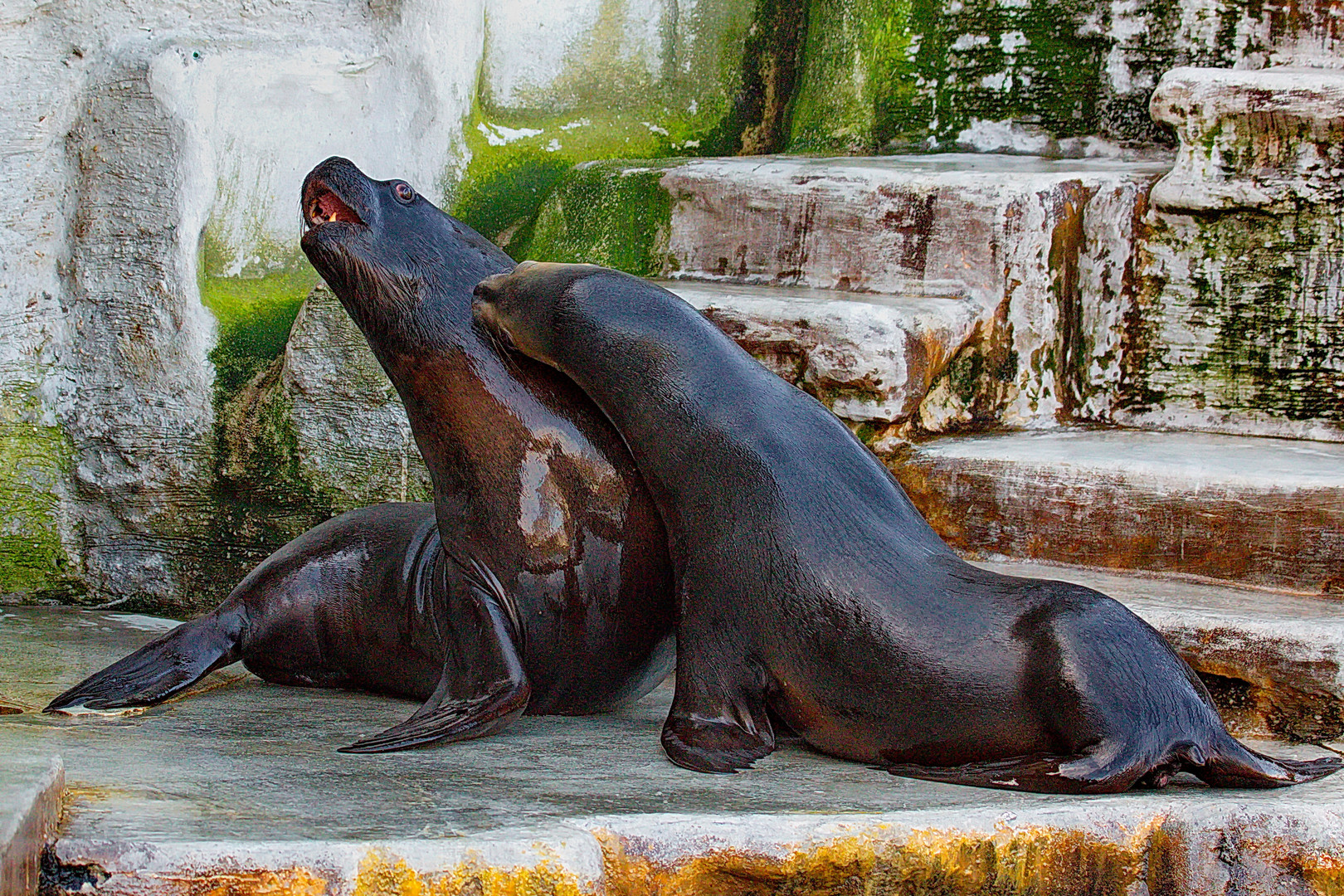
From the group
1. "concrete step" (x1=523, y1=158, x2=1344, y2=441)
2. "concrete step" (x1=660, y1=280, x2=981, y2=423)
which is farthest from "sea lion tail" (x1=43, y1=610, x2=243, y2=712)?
"concrete step" (x1=523, y1=158, x2=1344, y2=441)

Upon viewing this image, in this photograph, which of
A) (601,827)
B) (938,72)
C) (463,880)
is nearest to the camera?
(463,880)

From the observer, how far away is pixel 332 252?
336 centimetres

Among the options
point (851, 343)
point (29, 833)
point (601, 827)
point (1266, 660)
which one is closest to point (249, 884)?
point (29, 833)

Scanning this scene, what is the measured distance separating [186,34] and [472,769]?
335 cm

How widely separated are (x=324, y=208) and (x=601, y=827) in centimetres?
178

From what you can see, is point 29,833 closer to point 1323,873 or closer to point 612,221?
point 1323,873

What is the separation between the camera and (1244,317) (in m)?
4.38

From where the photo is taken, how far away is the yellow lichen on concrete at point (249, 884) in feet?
6.38

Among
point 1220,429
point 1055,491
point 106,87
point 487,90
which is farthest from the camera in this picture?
point 487,90

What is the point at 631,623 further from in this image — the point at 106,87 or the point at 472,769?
the point at 106,87

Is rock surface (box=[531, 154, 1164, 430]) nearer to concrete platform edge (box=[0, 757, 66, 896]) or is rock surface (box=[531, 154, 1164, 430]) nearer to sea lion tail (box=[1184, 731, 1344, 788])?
sea lion tail (box=[1184, 731, 1344, 788])

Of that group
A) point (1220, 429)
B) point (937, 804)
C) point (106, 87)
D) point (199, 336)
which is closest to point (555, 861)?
point (937, 804)

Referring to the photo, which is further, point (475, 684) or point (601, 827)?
point (475, 684)

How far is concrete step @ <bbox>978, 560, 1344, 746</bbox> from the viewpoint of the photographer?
123 inches
